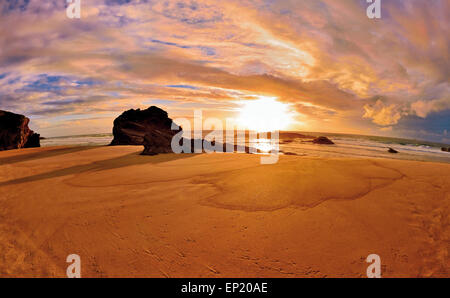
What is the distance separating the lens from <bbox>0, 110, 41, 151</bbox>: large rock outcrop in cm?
1502

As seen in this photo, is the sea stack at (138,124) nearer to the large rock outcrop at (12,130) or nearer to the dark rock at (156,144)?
the dark rock at (156,144)

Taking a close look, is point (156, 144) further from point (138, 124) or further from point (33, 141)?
point (33, 141)

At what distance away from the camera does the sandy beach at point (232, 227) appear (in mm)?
2033

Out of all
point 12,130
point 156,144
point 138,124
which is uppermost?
point 138,124

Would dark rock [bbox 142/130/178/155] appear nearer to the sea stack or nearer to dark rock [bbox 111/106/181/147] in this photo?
the sea stack

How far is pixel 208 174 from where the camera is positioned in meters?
5.46

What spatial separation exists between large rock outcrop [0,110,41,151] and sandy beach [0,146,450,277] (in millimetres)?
15724

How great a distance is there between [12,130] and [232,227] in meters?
22.0

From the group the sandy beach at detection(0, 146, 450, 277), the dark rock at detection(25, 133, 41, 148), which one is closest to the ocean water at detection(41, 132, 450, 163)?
the dark rock at detection(25, 133, 41, 148)

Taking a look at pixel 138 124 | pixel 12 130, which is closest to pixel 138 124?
pixel 138 124

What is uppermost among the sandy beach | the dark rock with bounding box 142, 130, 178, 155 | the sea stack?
the sea stack

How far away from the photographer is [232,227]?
2.70 metres

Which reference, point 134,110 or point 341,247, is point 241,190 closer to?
point 341,247
